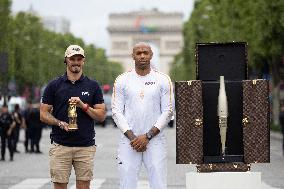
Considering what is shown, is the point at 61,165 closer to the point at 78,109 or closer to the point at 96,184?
the point at 78,109

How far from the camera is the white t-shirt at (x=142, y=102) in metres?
8.77

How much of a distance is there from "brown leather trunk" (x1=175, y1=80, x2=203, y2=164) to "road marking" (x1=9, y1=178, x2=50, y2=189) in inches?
348

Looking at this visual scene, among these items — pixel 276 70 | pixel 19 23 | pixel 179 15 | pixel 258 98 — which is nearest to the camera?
pixel 258 98

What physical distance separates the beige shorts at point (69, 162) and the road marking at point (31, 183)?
8.24 meters

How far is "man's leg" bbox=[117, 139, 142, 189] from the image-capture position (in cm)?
883

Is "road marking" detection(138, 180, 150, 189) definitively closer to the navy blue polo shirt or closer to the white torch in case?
the navy blue polo shirt

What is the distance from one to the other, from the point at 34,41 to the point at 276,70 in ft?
117

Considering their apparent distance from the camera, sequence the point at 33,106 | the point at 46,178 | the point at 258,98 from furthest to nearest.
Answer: the point at 33,106
the point at 46,178
the point at 258,98

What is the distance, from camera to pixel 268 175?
20188 mm

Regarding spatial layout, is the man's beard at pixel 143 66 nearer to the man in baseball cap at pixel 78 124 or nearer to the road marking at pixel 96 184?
the man in baseball cap at pixel 78 124

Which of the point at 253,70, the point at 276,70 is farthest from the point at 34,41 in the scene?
the point at 276,70

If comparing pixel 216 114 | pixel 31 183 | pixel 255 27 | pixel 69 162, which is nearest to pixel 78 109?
pixel 69 162

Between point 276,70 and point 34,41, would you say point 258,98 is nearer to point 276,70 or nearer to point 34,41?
point 276,70

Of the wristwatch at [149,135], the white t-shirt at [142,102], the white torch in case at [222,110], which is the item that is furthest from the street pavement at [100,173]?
the white torch in case at [222,110]
